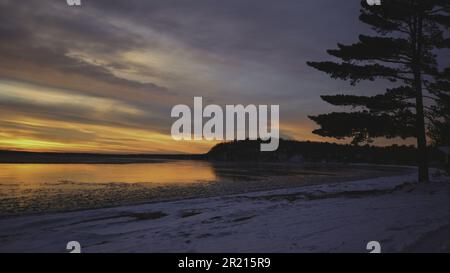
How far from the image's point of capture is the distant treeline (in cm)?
10094

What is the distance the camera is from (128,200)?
16.0 metres

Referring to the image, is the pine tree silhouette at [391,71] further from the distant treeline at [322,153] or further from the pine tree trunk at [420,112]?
the distant treeline at [322,153]

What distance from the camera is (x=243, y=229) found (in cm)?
893

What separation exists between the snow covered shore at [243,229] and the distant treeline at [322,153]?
86250 millimetres

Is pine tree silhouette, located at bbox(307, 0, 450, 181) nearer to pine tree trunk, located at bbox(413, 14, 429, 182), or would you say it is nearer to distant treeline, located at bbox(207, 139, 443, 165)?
pine tree trunk, located at bbox(413, 14, 429, 182)

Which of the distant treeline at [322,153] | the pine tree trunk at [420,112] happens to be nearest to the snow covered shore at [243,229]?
the pine tree trunk at [420,112]

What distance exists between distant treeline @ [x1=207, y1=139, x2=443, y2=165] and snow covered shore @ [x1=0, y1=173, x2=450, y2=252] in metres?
86.3

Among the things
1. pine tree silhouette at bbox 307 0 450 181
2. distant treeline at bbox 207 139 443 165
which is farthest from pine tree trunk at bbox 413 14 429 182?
distant treeline at bbox 207 139 443 165

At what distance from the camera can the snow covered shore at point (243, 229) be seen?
23.8ft
